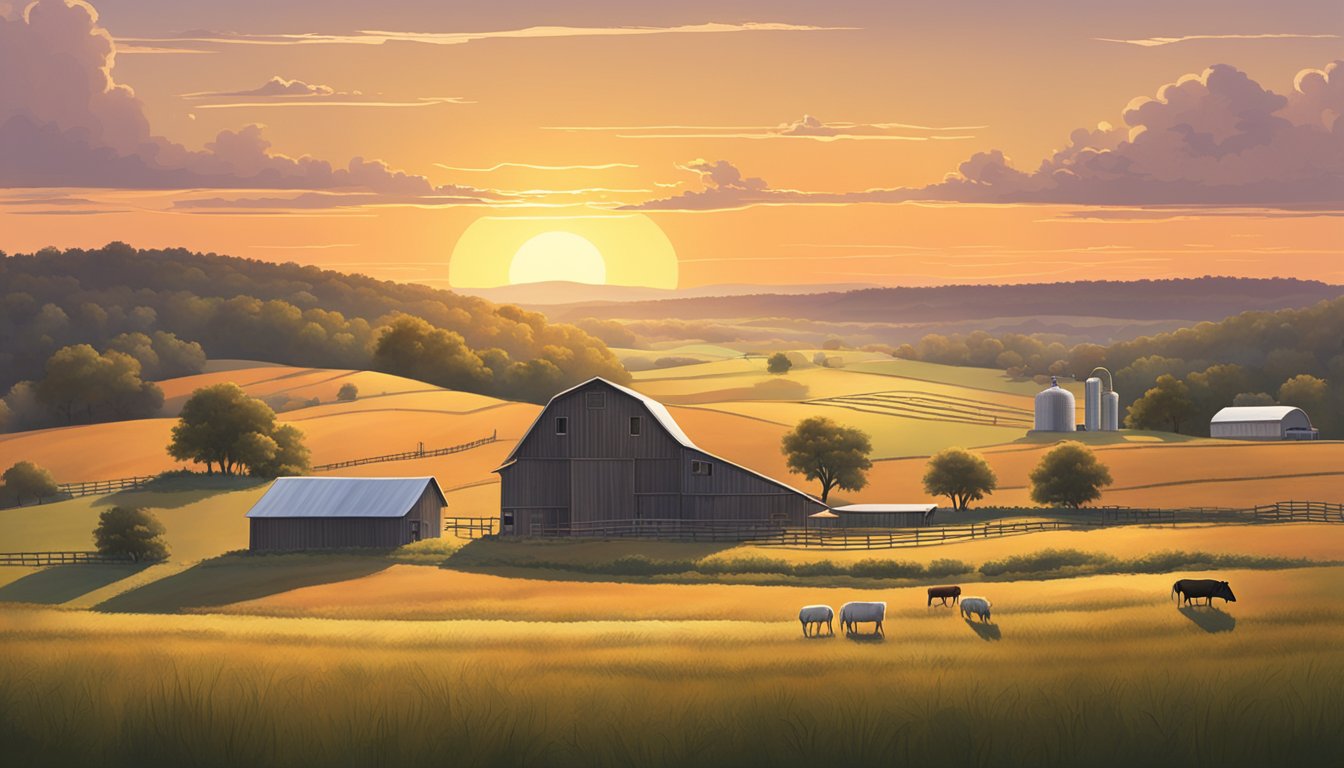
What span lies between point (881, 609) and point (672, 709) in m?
13.4

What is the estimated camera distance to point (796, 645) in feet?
97.2

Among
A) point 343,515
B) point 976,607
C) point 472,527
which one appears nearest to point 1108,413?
point 472,527

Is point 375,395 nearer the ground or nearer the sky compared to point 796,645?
nearer the sky

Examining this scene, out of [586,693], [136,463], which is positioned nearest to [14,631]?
[586,693]

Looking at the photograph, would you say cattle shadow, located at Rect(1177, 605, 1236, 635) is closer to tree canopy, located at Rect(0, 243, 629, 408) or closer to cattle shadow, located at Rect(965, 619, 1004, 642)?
cattle shadow, located at Rect(965, 619, 1004, 642)

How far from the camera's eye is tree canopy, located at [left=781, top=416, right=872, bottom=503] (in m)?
90.7

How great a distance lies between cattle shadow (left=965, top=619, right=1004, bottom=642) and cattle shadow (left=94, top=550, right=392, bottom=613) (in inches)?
1228

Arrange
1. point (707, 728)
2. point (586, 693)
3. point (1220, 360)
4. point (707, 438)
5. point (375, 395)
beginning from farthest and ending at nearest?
point (1220, 360) < point (375, 395) < point (707, 438) < point (586, 693) < point (707, 728)

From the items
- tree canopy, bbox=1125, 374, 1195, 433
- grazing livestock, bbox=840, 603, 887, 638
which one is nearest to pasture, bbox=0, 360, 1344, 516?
tree canopy, bbox=1125, 374, 1195, 433

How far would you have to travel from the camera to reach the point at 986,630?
32625mm

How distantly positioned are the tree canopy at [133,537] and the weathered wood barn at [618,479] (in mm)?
16029

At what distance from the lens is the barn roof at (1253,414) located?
11894cm

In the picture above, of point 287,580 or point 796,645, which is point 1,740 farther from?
point 287,580

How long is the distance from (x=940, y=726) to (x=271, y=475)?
242 ft
